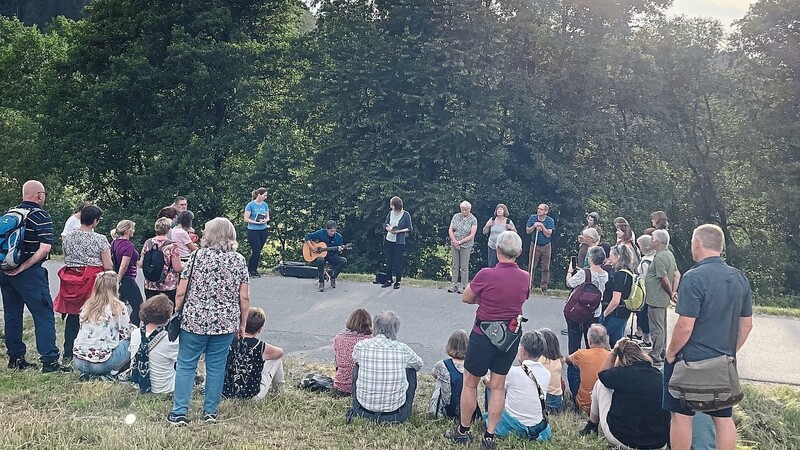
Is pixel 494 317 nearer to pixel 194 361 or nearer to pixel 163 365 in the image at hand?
pixel 194 361

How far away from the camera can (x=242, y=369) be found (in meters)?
6.04

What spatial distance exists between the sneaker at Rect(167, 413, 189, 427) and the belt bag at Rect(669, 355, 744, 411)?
3.83 metres

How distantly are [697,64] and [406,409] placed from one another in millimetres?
20825

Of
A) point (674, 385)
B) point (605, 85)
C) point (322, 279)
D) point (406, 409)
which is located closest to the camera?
point (674, 385)

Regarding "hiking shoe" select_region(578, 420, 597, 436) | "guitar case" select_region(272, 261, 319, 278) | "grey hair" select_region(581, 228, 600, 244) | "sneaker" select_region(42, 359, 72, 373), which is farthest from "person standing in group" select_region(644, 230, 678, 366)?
"guitar case" select_region(272, 261, 319, 278)

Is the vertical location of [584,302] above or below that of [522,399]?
above

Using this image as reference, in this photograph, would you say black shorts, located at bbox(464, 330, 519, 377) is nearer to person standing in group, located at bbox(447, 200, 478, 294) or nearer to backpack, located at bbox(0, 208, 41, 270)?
backpack, located at bbox(0, 208, 41, 270)

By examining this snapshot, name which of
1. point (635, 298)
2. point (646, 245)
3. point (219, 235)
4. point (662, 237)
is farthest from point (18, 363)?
point (662, 237)

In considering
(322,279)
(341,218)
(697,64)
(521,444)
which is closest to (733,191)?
(697,64)

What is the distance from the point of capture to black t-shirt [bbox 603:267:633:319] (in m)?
7.31

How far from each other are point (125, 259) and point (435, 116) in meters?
13.2

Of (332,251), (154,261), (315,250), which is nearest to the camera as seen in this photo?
(154,261)

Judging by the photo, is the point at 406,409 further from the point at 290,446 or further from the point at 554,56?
the point at 554,56

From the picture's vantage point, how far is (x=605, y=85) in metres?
20.5
